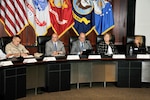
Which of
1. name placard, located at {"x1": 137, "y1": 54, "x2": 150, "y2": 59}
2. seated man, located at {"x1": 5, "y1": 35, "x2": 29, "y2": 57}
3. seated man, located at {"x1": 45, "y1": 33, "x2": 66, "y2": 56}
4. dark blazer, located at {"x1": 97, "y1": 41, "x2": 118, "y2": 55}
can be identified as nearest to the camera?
seated man, located at {"x1": 5, "y1": 35, "x2": 29, "y2": 57}

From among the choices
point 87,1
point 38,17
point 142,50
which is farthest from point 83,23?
point 142,50

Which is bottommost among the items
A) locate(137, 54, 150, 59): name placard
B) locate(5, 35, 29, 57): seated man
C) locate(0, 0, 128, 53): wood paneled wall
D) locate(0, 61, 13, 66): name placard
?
locate(0, 61, 13, 66): name placard

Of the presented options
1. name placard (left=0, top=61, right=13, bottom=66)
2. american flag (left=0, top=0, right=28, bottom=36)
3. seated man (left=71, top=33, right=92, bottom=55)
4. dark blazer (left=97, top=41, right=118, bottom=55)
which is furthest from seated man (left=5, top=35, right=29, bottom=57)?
dark blazer (left=97, top=41, right=118, bottom=55)

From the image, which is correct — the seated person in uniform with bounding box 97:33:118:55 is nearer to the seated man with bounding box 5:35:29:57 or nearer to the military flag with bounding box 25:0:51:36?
the military flag with bounding box 25:0:51:36

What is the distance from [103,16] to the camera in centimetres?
809

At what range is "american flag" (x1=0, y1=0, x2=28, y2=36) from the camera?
7.02 metres

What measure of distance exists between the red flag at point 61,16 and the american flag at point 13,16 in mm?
784

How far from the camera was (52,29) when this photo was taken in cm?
779

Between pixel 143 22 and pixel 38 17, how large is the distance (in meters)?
2.95

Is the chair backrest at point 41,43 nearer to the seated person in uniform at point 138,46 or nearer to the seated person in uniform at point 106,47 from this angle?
the seated person in uniform at point 106,47

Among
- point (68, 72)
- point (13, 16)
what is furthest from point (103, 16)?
point (68, 72)

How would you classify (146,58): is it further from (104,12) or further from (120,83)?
(104,12)

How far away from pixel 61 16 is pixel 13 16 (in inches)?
50.0

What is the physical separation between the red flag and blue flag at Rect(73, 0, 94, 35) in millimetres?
206
